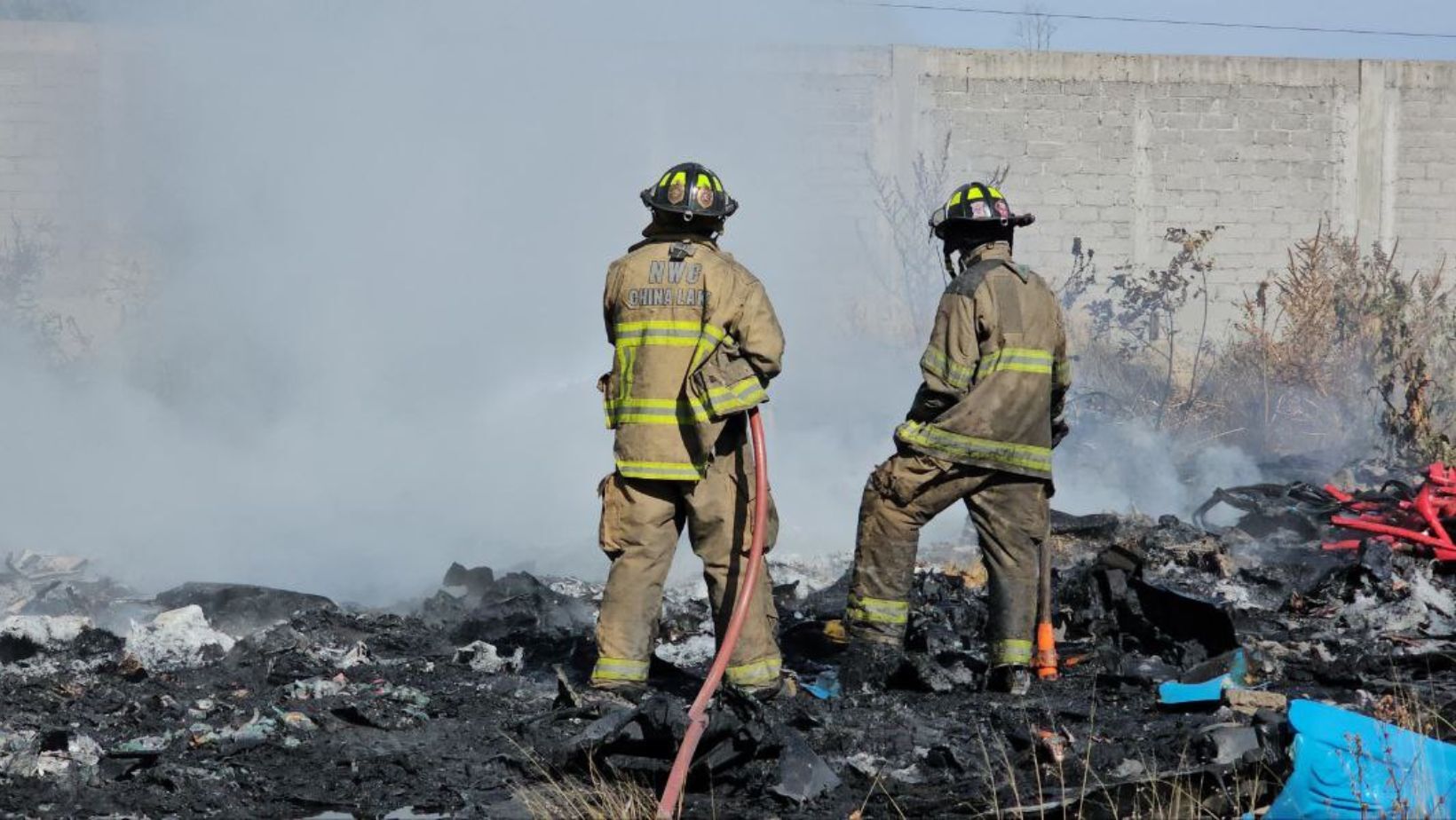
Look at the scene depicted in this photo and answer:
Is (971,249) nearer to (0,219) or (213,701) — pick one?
(213,701)

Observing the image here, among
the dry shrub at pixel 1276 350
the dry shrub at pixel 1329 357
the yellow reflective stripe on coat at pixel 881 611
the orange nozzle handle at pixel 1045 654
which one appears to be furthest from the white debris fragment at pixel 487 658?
the dry shrub at pixel 1329 357

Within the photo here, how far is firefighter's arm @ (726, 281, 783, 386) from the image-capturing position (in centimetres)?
481

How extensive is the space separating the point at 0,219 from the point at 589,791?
1006 centimetres

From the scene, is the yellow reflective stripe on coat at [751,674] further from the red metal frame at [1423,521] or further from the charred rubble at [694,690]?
the red metal frame at [1423,521]

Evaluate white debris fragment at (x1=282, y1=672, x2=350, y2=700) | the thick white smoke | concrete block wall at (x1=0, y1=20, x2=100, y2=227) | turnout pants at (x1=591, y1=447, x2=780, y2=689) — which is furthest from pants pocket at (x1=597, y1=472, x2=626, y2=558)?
concrete block wall at (x1=0, y1=20, x2=100, y2=227)

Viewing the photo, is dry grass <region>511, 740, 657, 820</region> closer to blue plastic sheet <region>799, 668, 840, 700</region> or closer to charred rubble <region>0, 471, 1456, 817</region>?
charred rubble <region>0, 471, 1456, 817</region>

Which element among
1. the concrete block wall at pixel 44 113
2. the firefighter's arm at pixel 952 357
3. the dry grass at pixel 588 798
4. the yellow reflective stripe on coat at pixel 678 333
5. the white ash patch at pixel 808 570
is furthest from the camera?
the concrete block wall at pixel 44 113

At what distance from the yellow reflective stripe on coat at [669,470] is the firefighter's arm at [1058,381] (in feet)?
4.24

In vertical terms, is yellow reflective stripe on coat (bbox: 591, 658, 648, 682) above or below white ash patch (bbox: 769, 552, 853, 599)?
above

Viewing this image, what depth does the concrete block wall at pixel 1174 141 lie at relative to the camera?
1326 cm

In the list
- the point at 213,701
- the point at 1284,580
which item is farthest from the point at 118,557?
the point at 1284,580

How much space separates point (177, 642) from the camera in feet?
18.8

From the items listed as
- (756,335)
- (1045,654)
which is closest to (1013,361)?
(756,335)

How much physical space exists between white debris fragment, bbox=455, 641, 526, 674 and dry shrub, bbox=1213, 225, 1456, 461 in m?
7.02
